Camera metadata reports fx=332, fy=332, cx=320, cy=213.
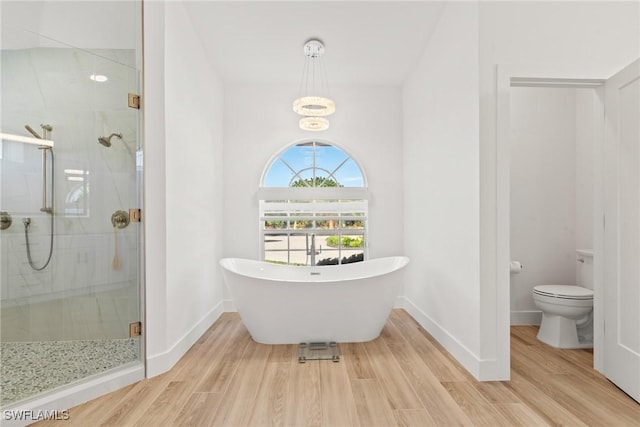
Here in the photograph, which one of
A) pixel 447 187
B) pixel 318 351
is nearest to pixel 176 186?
pixel 318 351

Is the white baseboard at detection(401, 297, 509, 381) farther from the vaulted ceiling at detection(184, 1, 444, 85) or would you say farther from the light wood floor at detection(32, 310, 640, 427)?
the vaulted ceiling at detection(184, 1, 444, 85)

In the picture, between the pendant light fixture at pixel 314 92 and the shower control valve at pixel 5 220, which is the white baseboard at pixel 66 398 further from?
the pendant light fixture at pixel 314 92

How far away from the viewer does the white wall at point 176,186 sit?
2352 mm

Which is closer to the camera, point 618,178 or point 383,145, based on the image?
point 618,178

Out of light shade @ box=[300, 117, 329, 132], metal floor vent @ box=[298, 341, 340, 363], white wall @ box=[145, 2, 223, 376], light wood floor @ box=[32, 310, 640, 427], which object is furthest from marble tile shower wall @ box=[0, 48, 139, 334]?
light shade @ box=[300, 117, 329, 132]

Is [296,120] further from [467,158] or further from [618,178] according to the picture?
[618,178]

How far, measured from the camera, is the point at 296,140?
4.04 meters

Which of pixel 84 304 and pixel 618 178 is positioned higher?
pixel 618 178

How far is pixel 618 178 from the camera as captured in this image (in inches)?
84.8

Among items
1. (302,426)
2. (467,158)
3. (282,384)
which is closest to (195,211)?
(282,384)

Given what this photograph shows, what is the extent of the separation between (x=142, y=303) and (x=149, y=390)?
558 mm

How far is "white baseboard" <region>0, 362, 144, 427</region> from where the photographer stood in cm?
174

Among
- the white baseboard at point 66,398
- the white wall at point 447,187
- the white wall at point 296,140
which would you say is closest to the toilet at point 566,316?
the white wall at point 447,187

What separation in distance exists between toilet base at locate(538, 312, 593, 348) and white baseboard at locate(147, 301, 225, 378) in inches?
119
